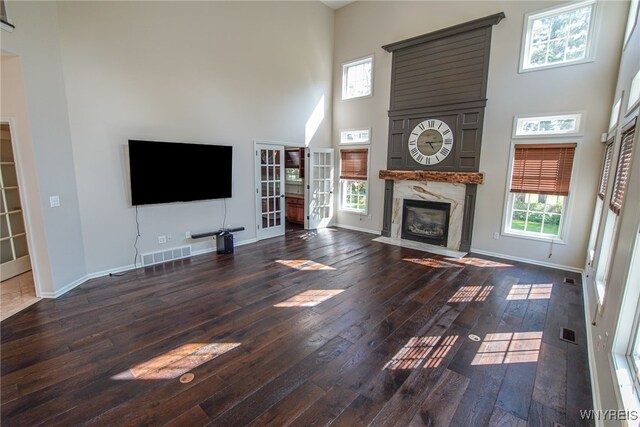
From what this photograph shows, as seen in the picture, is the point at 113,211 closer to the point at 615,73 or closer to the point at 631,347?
the point at 631,347

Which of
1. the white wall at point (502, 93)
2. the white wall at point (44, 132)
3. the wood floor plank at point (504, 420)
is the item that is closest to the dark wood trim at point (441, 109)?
the white wall at point (502, 93)

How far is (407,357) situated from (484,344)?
0.83m

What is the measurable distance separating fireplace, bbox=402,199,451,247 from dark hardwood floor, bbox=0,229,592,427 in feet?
5.53

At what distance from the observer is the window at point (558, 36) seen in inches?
169

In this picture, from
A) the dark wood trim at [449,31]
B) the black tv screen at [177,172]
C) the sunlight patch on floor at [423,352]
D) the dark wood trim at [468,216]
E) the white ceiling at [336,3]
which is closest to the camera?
the sunlight patch on floor at [423,352]

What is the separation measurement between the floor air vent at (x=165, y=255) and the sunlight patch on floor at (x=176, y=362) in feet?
8.47

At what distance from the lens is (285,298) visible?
3629mm

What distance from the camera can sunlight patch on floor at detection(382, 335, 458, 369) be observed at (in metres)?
2.46

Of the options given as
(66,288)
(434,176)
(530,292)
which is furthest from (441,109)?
(66,288)

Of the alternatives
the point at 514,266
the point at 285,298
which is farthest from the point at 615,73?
the point at 285,298

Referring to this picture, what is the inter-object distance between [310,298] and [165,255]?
2835 mm

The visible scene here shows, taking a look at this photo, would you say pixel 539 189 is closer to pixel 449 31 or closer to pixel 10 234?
pixel 449 31

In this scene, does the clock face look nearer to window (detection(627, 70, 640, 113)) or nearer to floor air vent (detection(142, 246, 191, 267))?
window (detection(627, 70, 640, 113))

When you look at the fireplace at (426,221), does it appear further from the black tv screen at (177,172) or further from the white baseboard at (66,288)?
the white baseboard at (66,288)
